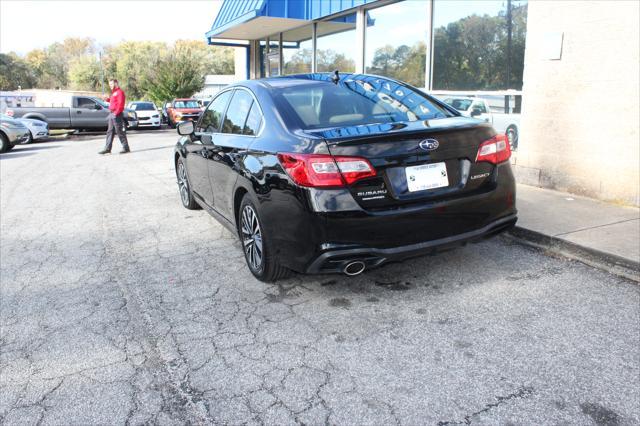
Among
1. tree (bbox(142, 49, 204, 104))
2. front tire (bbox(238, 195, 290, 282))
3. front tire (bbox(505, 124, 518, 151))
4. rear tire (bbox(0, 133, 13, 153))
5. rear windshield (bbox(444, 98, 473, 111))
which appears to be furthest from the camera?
tree (bbox(142, 49, 204, 104))

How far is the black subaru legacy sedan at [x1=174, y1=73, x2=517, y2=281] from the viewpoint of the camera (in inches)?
129

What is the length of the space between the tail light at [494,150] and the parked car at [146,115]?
79.2 feet

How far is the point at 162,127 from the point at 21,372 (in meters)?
26.9

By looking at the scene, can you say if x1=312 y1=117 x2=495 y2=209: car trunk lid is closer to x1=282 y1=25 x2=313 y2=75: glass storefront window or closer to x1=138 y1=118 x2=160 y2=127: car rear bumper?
x1=282 y1=25 x2=313 y2=75: glass storefront window

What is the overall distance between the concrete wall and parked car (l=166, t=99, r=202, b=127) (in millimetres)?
20632

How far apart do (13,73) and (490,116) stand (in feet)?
269

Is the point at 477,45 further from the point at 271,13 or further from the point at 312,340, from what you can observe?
the point at 271,13

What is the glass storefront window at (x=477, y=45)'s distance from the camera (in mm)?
7496

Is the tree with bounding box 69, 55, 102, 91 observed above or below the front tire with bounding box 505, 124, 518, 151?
above

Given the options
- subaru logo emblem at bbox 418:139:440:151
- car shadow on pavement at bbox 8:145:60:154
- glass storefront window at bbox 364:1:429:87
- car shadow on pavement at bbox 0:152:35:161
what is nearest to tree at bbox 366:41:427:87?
glass storefront window at bbox 364:1:429:87

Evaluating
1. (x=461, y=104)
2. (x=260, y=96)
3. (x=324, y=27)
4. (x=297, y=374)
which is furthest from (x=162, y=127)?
(x=297, y=374)

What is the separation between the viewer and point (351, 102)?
4062 millimetres

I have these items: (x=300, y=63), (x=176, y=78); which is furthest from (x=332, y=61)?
(x=176, y=78)

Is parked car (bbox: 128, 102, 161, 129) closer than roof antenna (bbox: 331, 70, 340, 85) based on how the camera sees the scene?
No
